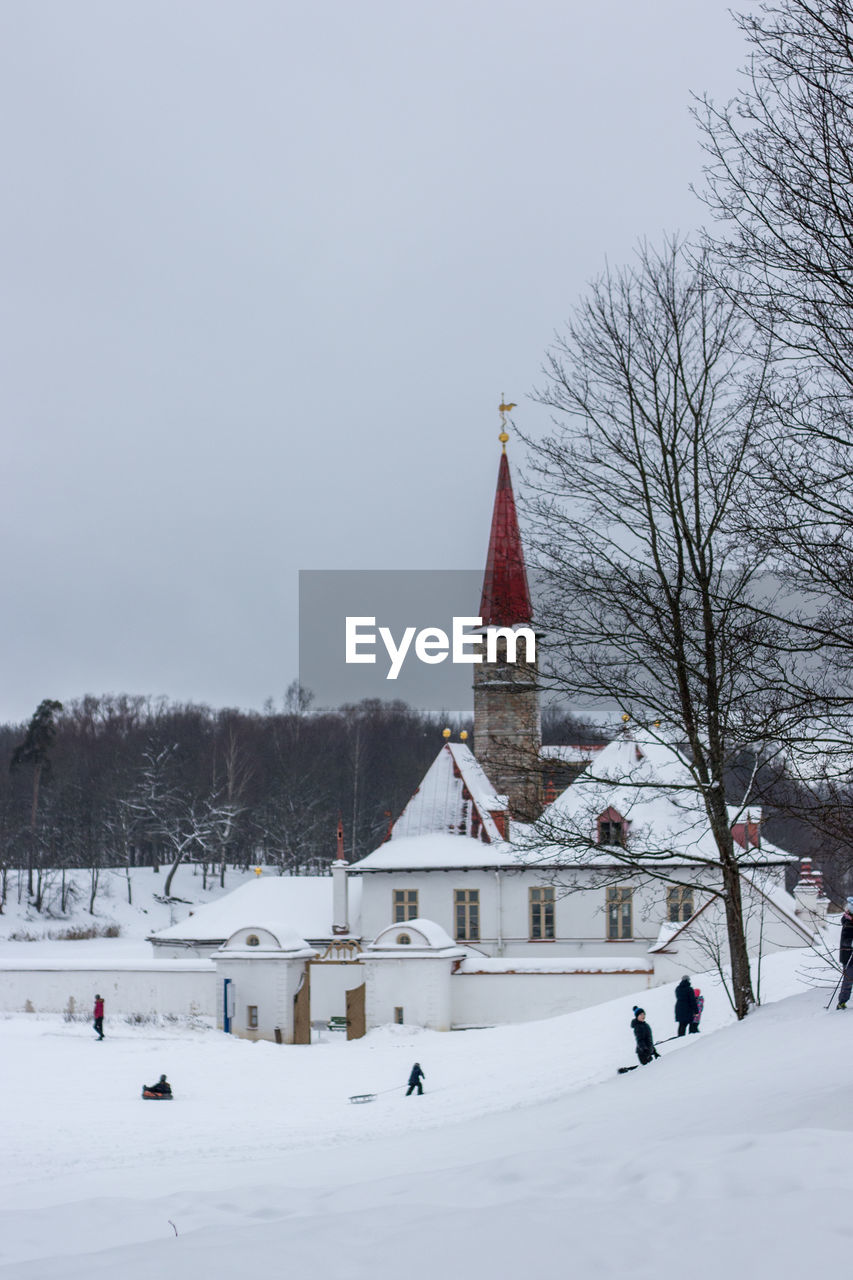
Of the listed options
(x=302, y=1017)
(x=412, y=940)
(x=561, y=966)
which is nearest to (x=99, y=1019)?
(x=302, y=1017)

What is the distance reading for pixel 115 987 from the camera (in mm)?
32938

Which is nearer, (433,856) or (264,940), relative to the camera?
(264,940)

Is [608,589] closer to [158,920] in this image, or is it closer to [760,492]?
[760,492]

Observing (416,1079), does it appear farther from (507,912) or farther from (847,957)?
(507,912)

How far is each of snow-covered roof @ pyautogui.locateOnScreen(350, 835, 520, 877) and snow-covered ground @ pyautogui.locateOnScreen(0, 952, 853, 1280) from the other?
64.5 feet

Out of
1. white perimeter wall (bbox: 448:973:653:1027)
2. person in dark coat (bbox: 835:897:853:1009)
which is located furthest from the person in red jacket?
person in dark coat (bbox: 835:897:853:1009)

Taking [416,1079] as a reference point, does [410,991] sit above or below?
above

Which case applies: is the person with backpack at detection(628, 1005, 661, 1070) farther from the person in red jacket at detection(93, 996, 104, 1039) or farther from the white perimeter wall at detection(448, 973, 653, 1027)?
the person in red jacket at detection(93, 996, 104, 1039)

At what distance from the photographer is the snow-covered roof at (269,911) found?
3988cm

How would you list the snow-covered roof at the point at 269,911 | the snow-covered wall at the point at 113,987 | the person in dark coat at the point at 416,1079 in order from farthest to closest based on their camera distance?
1. the snow-covered roof at the point at 269,911
2. the snow-covered wall at the point at 113,987
3. the person in dark coat at the point at 416,1079

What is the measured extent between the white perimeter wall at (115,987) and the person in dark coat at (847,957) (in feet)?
71.7

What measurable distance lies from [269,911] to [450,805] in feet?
22.7

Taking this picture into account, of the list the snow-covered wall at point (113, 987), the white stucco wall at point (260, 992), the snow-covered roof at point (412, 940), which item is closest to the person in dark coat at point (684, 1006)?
the snow-covered roof at point (412, 940)

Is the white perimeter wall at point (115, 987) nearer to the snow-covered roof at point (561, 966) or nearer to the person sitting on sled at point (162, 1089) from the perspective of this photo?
the snow-covered roof at point (561, 966)
